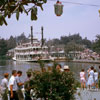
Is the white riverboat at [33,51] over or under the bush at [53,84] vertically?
over

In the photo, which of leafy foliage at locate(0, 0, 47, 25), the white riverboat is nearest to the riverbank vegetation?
leafy foliage at locate(0, 0, 47, 25)

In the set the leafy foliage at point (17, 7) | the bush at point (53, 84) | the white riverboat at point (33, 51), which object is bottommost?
the bush at point (53, 84)

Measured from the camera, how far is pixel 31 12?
425 centimetres

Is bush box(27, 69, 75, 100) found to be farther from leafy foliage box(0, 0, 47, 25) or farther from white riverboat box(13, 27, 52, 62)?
white riverboat box(13, 27, 52, 62)

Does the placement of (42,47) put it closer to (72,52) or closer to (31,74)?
(72,52)

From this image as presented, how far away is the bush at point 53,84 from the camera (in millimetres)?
7418

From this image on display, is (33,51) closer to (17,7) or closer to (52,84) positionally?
(52,84)

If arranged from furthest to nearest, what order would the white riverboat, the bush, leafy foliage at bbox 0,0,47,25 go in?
the white riverboat → the bush → leafy foliage at bbox 0,0,47,25

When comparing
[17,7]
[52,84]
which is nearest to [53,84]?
[52,84]

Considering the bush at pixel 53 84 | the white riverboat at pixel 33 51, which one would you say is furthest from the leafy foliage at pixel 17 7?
the white riverboat at pixel 33 51

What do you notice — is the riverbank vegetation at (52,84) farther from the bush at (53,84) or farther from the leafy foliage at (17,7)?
the leafy foliage at (17,7)

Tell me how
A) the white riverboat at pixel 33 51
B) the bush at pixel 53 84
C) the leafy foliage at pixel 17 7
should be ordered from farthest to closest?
the white riverboat at pixel 33 51 < the bush at pixel 53 84 < the leafy foliage at pixel 17 7

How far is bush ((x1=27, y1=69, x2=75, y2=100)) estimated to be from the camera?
24.3 ft

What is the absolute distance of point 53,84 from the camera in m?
7.40
